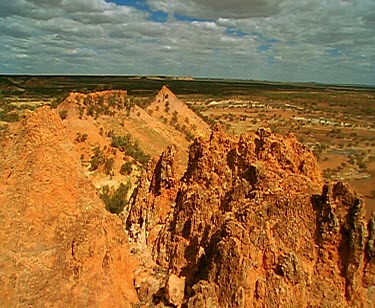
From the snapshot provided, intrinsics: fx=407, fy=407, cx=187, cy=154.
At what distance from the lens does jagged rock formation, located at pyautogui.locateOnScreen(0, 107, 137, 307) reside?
21.5 ft

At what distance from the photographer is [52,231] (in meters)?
7.44

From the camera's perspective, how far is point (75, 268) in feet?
21.9

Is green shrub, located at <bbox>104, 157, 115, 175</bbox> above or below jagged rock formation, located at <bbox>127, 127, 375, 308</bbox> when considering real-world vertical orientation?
below

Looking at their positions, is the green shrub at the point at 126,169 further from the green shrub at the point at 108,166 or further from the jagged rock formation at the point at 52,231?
the jagged rock formation at the point at 52,231

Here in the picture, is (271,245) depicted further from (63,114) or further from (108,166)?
(63,114)

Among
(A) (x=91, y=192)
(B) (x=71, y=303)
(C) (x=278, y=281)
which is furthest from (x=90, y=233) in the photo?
(C) (x=278, y=281)

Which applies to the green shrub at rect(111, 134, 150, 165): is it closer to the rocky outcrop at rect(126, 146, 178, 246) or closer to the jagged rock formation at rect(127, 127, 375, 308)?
the rocky outcrop at rect(126, 146, 178, 246)

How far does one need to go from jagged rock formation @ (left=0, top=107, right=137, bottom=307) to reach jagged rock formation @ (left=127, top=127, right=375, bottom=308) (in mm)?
1356

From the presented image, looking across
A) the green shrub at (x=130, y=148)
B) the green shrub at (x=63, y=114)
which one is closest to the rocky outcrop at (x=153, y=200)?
the green shrub at (x=130, y=148)

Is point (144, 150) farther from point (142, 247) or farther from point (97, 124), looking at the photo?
point (142, 247)

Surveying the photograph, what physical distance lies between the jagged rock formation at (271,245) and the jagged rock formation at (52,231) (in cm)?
136

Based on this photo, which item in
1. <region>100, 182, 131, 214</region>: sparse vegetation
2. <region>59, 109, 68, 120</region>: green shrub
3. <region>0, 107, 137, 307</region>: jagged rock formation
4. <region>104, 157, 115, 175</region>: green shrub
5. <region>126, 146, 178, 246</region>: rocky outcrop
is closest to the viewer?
<region>0, 107, 137, 307</region>: jagged rock formation

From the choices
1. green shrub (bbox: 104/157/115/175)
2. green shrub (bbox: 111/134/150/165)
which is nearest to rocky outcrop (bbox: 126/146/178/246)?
green shrub (bbox: 104/157/115/175)

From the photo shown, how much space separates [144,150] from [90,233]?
748 inches
